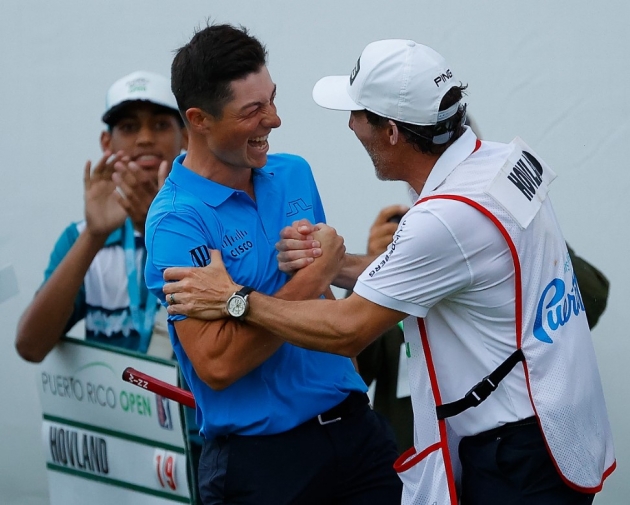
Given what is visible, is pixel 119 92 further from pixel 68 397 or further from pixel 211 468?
pixel 211 468

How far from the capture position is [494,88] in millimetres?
4156

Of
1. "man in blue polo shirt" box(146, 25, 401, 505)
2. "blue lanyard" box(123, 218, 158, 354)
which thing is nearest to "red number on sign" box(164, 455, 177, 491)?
"blue lanyard" box(123, 218, 158, 354)

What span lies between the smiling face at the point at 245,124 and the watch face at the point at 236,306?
41 centimetres

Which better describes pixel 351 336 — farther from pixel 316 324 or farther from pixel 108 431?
pixel 108 431

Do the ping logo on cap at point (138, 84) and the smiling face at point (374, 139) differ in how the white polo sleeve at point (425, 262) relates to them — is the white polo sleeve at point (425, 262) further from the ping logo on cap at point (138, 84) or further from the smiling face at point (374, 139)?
the ping logo on cap at point (138, 84)

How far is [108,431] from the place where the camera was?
3.69m

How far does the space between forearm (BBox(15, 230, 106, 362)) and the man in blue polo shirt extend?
2.64 ft

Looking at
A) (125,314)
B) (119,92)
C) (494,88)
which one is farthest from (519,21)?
(125,314)

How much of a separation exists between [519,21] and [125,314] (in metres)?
1.75

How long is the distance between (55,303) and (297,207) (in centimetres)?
106

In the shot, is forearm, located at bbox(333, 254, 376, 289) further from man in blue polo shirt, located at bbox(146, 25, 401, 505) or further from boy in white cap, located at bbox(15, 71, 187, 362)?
boy in white cap, located at bbox(15, 71, 187, 362)

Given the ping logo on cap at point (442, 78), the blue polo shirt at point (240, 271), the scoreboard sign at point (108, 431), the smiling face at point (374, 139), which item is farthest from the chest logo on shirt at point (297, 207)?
the scoreboard sign at point (108, 431)

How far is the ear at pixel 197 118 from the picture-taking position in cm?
287

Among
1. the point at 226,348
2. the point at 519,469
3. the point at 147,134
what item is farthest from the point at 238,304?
the point at 147,134
